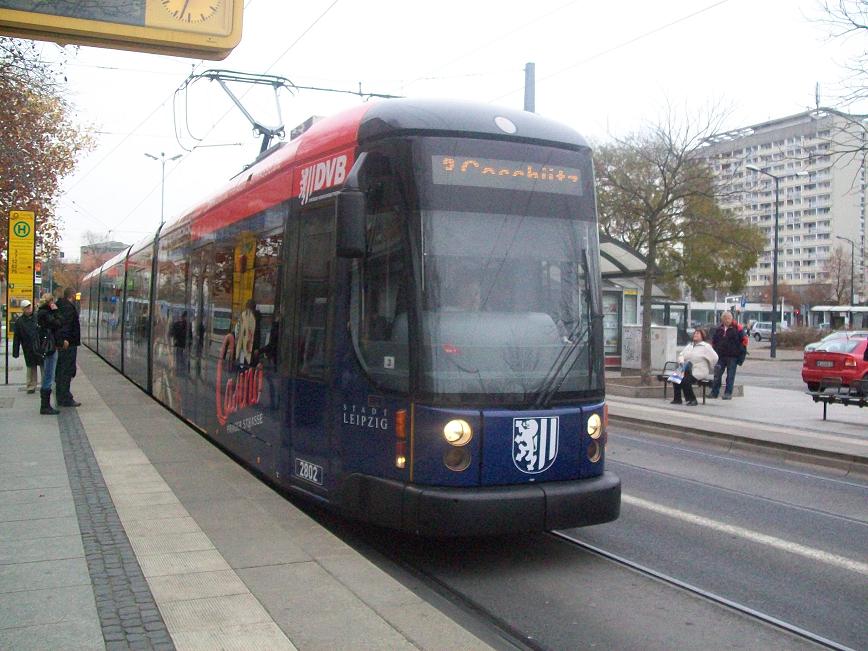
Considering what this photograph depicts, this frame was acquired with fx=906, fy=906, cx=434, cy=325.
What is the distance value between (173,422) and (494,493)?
8.03 metres

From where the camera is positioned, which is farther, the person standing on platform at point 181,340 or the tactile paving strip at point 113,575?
the person standing on platform at point 181,340

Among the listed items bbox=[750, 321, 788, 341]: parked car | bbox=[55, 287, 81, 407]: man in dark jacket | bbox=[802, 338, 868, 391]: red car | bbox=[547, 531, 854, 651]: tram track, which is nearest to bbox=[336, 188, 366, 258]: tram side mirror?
bbox=[547, 531, 854, 651]: tram track

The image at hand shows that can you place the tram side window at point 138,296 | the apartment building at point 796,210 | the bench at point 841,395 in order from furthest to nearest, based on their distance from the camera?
the apartment building at point 796,210 < the tram side window at point 138,296 < the bench at point 841,395

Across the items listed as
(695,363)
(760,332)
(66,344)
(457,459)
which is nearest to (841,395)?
(695,363)

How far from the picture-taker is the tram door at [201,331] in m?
11.0

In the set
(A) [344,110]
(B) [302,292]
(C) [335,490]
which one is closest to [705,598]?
(C) [335,490]

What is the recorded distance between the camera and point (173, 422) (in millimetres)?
12930

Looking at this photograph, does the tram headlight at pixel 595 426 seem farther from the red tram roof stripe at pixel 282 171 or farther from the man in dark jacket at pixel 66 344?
the man in dark jacket at pixel 66 344

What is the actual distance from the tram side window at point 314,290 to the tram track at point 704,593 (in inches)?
95.5

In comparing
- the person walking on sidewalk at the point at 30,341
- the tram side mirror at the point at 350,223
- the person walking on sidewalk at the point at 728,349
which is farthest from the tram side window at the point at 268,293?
the person walking on sidewalk at the point at 728,349

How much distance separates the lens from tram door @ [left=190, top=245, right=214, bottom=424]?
433 inches

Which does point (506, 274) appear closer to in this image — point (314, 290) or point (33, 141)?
point (314, 290)

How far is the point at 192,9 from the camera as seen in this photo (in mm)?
6312

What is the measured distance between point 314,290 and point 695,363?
12.8 meters
